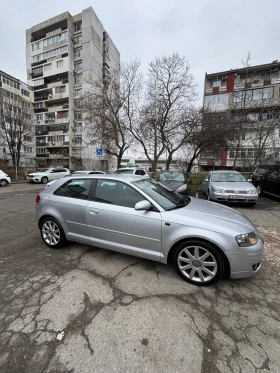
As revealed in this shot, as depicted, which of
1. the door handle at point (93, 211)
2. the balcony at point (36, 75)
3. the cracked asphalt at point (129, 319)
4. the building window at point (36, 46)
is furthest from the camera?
the balcony at point (36, 75)

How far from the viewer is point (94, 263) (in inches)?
118

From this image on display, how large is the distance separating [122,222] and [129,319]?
1.25 meters

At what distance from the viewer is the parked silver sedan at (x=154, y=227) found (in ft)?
7.63

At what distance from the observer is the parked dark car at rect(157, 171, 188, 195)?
8.07 meters

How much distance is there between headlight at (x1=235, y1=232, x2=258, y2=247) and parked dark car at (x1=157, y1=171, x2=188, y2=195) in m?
5.46

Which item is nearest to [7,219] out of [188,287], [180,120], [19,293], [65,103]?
[19,293]

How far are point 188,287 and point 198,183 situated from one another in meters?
A: 11.6

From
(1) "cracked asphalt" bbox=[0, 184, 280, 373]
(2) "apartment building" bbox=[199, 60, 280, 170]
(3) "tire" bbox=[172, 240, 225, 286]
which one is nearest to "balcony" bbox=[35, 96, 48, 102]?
(2) "apartment building" bbox=[199, 60, 280, 170]

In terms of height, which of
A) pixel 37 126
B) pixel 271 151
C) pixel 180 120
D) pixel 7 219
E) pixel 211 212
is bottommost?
pixel 7 219

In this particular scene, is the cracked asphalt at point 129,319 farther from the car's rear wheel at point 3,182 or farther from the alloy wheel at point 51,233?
the car's rear wheel at point 3,182

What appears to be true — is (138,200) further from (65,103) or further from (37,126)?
(37,126)

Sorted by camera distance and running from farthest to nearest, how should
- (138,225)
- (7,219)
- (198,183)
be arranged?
(198,183), (7,219), (138,225)

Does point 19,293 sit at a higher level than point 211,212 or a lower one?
lower

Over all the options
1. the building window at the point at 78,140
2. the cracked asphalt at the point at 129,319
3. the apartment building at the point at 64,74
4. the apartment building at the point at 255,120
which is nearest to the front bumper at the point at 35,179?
the apartment building at the point at 64,74
